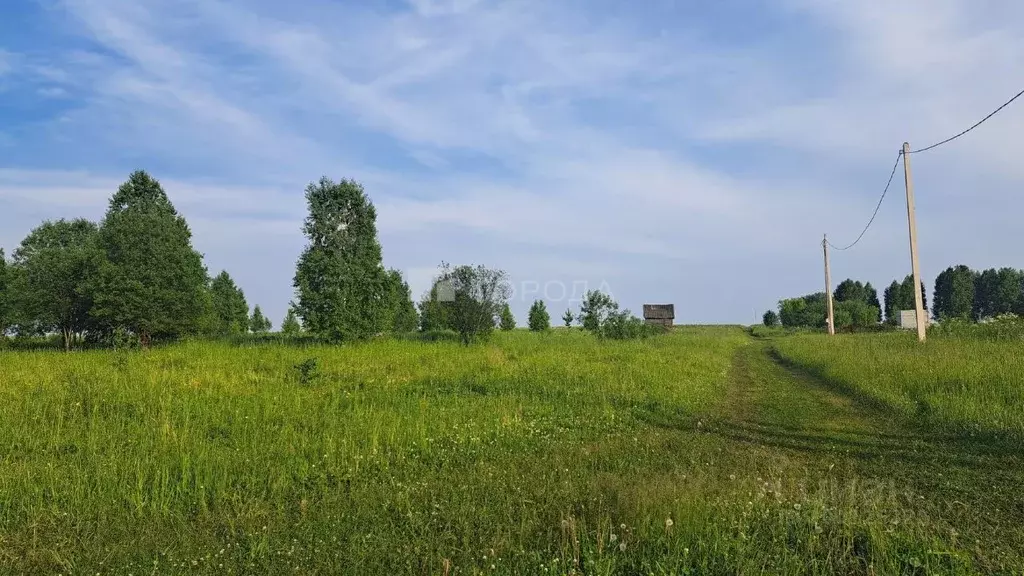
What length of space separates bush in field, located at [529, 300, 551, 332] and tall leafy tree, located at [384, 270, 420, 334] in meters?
11.7

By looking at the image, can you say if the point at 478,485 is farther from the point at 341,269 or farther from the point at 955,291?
the point at 955,291

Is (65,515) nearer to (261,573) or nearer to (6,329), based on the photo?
(261,573)

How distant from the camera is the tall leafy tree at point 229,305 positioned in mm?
A: 51781

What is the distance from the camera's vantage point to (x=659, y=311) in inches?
3359

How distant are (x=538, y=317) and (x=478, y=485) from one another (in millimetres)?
52484

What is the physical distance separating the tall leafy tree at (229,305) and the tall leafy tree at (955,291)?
111728 mm

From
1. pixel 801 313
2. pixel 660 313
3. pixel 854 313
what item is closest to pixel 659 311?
pixel 660 313

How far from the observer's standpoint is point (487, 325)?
30.2 meters

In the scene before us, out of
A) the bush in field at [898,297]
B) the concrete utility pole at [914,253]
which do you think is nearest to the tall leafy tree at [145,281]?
the concrete utility pole at [914,253]

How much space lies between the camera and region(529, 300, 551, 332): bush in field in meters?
57.7

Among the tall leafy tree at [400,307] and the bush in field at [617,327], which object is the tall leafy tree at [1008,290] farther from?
the tall leafy tree at [400,307]

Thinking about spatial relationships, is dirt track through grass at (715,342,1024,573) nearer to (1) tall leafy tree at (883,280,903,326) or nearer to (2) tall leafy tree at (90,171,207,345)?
(2) tall leafy tree at (90,171,207,345)

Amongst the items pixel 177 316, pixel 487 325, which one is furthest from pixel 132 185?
pixel 487 325

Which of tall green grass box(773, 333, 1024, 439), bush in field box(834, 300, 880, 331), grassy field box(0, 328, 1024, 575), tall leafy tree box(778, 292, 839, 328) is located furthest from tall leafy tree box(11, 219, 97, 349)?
tall leafy tree box(778, 292, 839, 328)
